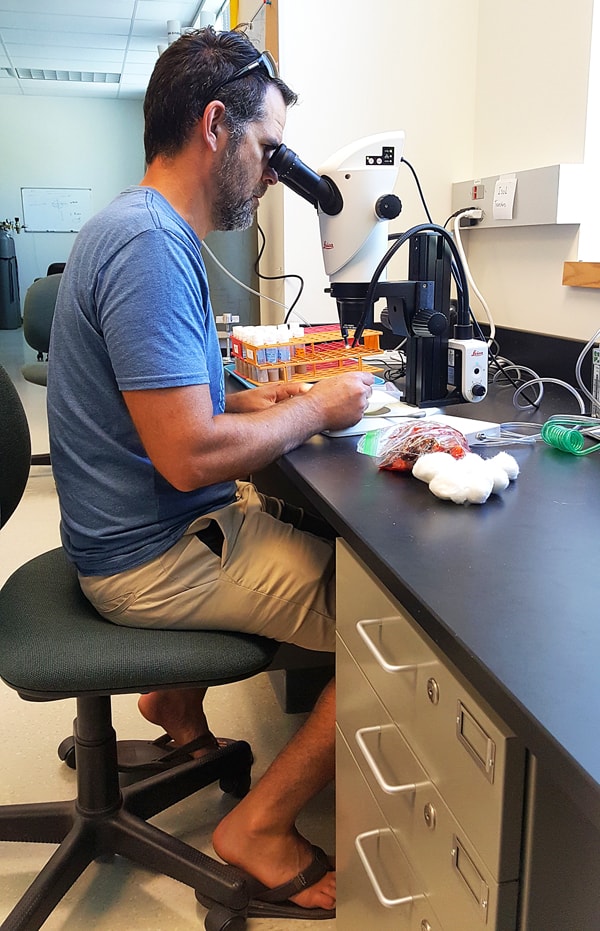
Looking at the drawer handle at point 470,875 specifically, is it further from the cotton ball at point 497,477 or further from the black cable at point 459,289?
the black cable at point 459,289

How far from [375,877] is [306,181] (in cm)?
107

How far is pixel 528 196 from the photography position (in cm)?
174

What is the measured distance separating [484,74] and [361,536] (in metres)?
1.66

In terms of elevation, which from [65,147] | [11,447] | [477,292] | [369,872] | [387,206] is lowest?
[369,872]

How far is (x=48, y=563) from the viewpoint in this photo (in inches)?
54.1

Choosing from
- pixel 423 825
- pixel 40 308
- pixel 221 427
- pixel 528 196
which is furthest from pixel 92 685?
pixel 40 308

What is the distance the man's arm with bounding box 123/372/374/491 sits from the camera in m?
1.03

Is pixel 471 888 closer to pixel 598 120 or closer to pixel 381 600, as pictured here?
pixel 381 600

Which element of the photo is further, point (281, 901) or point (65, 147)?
point (65, 147)

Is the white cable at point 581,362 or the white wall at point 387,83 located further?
the white wall at point 387,83

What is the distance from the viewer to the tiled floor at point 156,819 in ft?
4.17

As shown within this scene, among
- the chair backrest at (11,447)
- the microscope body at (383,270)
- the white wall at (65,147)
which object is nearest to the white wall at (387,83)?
the microscope body at (383,270)

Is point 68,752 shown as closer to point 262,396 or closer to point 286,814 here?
point 286,814

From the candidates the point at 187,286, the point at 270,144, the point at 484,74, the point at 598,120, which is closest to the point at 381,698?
the point at 187,286
